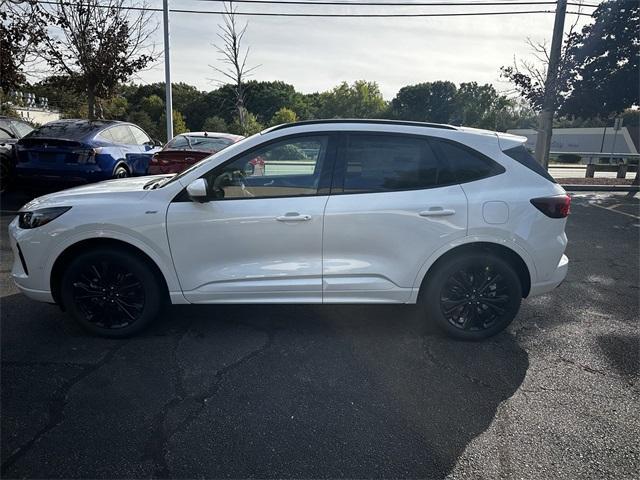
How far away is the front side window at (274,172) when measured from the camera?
3299 millimetres

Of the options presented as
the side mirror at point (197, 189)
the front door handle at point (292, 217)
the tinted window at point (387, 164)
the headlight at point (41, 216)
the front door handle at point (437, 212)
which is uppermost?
Result: the tinted window at point (387, 164)

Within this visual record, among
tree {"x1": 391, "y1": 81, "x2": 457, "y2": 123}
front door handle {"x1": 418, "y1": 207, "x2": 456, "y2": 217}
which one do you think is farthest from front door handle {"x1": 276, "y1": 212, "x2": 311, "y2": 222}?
tree {"x1": 391, "y1": 81, "x2": 457, "y2": 123}

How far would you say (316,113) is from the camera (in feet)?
212

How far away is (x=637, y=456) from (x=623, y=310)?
240 centimetres

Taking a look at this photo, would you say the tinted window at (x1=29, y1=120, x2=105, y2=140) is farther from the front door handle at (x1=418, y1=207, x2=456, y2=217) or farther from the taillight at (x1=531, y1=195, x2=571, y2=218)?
the taillight at (x1=531, y1=195, x2=571, y2=218)

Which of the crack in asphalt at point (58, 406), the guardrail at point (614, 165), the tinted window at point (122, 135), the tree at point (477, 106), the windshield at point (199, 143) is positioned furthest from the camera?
the tree at point (477, 106)

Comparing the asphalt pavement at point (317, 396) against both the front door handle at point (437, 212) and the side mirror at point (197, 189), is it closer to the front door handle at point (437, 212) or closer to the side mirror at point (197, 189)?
the front door handle at point (437, 212)

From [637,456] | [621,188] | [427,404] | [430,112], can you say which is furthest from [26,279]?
[430,112]

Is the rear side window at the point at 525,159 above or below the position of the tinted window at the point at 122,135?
below

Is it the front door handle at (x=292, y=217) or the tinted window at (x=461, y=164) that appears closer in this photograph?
the front door handle at (x=292, y=217)

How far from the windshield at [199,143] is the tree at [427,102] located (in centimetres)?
6531

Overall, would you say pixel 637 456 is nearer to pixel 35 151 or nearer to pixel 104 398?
pixel 104 398

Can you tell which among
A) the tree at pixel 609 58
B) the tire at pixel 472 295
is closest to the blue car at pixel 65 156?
the tire at pixel 472 295

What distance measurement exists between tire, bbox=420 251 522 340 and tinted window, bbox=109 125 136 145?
736 centimetres
